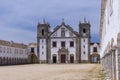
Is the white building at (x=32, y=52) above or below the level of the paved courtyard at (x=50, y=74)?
above

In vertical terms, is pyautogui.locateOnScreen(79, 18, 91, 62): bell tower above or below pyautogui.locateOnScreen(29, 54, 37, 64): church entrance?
above

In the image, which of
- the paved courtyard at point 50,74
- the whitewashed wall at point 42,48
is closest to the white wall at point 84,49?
the whitewashed wall at point 42,48

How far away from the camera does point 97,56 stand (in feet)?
207

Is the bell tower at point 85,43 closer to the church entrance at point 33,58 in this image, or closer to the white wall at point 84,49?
the white wall at point 84,49

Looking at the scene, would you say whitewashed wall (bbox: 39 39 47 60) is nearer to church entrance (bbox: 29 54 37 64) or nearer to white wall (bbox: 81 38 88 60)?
church entrance (bbox: 29 54 37 64)

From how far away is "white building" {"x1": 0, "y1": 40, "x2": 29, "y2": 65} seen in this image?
5607cm

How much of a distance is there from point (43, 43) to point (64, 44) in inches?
180

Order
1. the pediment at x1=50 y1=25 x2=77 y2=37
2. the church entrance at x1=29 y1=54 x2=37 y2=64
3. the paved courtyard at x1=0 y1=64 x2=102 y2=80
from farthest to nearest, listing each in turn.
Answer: the church entrance at x1=29 y1=54 x2=37 y2=64
the pediment at x1=50 y1=25 x2=77 y2=37
the paved courtyard at x1=0 y1=64 x2=102 y2=80

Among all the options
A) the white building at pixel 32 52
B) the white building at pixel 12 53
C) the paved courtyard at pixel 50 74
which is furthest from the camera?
the white building at pixel 32 52

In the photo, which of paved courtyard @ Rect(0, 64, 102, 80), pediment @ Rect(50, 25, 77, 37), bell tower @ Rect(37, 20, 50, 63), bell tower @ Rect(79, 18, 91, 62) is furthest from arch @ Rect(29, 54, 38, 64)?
paved courtyard @ Rect(0, 64, 102, 80)

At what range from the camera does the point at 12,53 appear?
6134 centimetres

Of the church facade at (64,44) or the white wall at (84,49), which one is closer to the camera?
the white wall at (84,49)

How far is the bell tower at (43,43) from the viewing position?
199 feet

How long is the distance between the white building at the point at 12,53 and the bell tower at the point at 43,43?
5705 mm
